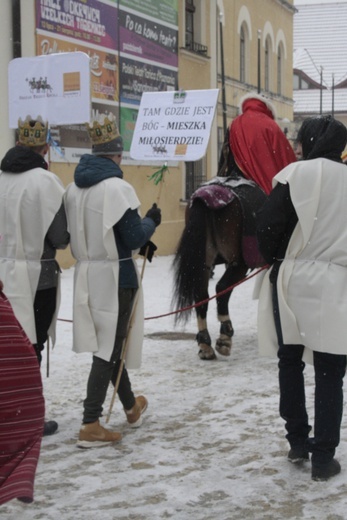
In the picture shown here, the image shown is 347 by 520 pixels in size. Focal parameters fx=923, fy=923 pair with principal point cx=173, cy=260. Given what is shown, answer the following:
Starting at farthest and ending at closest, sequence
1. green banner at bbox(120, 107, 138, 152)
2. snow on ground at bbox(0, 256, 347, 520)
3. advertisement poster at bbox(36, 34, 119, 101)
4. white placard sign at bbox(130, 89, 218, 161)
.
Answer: green banner at bbox(120, 107, 138, 152) → advertisement poster at bbox(36, 34, 119, 101) → white placard sign at bbox(130, 89, 218, 161) → snow on ground at bbox(0, 256, 347, 520)

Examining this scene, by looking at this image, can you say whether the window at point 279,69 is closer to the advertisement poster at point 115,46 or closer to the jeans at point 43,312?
the advertisement poster at point 115,46

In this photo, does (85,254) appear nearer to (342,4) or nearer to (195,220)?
(195,220)

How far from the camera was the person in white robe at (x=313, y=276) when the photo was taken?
14.0ft

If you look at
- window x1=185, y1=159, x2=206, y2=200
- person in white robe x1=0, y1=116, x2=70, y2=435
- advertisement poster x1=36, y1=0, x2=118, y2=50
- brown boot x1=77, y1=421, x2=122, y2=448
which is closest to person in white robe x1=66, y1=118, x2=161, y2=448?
brown boot x1=77, y1=421, x2=122, y2=448

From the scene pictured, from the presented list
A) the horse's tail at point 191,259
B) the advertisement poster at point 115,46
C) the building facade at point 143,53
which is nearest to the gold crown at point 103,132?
the horse's tail at point 191,259

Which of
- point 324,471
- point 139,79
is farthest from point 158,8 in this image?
point 324,471

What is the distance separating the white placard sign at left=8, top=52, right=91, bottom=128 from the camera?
10.0 meters

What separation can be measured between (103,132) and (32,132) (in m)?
0.39

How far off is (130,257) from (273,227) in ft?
3.51

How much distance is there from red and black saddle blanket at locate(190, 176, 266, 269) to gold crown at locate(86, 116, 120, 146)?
231 centimetres

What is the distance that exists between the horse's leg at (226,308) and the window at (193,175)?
10109 mm

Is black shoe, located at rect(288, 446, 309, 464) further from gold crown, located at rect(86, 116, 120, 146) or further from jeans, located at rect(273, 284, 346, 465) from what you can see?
gold crown, located at rect(86, 116, 120, 146)

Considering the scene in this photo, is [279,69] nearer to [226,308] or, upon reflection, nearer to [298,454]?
[226,308]

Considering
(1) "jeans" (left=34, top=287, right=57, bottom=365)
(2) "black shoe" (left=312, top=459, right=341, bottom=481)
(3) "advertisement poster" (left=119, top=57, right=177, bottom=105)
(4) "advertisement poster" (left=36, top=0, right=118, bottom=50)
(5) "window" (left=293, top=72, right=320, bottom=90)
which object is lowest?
(2) "black shoe" (left=312, top=459, right=341, bottom=481)
